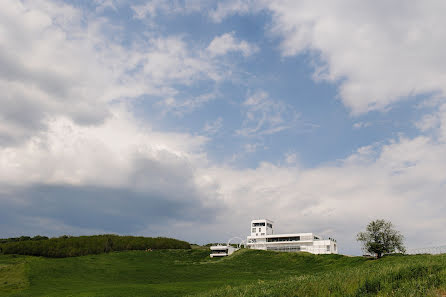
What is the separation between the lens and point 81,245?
11844cm

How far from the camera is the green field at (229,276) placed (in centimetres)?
1705

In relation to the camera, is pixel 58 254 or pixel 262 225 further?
pixel 262 225

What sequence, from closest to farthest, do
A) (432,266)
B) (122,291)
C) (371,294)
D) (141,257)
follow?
(371,294) < (432,266) < (122,291) < (141,257)

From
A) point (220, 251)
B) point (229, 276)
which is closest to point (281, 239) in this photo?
point (220, 251)

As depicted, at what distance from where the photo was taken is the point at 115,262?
303 feet

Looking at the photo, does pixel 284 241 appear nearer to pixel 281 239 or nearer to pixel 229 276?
pixel 281 239

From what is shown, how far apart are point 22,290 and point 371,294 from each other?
5764 centimetres

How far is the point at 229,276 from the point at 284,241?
236 feet

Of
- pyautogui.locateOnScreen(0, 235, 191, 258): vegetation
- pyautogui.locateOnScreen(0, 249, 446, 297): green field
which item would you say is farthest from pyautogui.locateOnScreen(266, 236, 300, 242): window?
pyautogui.locateOnScreen(0, 249, 446, 297): green field

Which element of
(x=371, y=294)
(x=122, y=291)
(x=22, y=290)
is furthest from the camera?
(x=22, y=290)

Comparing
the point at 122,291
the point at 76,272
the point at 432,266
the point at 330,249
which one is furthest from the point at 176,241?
the point at 432,266

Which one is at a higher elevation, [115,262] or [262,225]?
[262,225]

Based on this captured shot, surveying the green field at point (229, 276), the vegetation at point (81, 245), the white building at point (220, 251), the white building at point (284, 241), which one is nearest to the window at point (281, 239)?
the white building at point (284, 241)

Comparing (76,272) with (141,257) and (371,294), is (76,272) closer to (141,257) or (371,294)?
(141,257)
